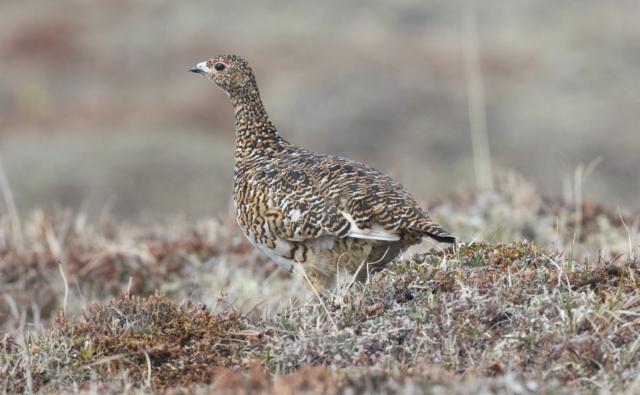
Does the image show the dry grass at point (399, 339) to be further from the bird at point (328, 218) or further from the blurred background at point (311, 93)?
the blurred background at point (311, 93)

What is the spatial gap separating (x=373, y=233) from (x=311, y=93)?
52.1ft

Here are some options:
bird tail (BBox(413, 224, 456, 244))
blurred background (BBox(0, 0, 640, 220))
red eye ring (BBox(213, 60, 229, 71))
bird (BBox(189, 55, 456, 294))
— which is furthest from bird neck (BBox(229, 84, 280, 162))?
blurred background (BBox(0, 0, 640, 220))

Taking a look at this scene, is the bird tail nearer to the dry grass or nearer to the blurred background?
the dry grass

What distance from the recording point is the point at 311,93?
19.8m

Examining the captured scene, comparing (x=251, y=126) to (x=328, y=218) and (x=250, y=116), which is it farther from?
(x=328, y=218)

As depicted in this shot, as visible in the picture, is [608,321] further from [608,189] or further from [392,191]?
[608,189]

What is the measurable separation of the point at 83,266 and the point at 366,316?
4.41 metres

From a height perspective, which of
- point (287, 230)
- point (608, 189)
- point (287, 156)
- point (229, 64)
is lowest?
point (608, 189)

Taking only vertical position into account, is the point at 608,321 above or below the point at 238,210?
below

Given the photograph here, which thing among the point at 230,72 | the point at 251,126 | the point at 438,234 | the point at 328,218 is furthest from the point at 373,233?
the point at 230,72

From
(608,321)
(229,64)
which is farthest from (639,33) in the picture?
(608,321)

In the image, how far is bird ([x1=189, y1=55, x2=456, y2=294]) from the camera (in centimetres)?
429

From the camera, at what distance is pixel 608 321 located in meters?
3.04

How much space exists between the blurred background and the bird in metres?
7.81
